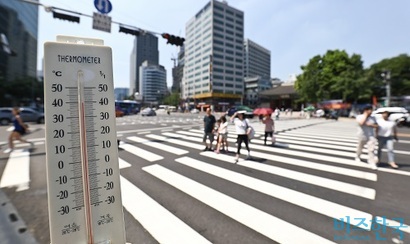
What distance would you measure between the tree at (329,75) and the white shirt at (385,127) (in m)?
31.1

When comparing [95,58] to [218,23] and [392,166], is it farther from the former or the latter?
[218,23]

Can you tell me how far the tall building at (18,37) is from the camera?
4809cm

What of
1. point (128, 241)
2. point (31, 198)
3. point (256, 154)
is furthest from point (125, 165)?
point (256, 154)

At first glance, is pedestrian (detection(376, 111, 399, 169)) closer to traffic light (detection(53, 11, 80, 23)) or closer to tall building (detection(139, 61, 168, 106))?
traffic light (detection(53, 11, 80, 23))

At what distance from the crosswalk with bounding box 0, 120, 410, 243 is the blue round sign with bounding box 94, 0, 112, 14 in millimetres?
5441

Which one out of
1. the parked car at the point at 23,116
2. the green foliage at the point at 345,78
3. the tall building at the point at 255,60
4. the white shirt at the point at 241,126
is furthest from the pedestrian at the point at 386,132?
the tall building at the point at 255,60

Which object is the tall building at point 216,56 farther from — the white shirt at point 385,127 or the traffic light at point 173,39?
the white shirt at point 385,127

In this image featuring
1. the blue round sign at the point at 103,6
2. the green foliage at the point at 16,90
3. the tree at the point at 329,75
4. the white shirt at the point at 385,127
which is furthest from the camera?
the green foliage at the point at 16,90

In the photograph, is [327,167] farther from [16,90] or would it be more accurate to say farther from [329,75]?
[16,90]

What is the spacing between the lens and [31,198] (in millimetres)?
3869

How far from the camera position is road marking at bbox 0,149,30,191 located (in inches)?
180

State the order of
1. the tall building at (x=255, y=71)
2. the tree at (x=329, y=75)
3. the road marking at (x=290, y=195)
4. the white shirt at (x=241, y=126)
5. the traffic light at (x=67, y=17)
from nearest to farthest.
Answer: the road marking at (x=290, y=195), the white shirt at (x=241, y=126), the traffic light at (x=67, y=17), the tree at (x=329, y=75), the tall building at (x=255, y=71)

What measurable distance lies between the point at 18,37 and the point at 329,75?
251 feet

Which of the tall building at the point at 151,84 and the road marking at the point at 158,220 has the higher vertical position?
the tall building at the point at 151,84
